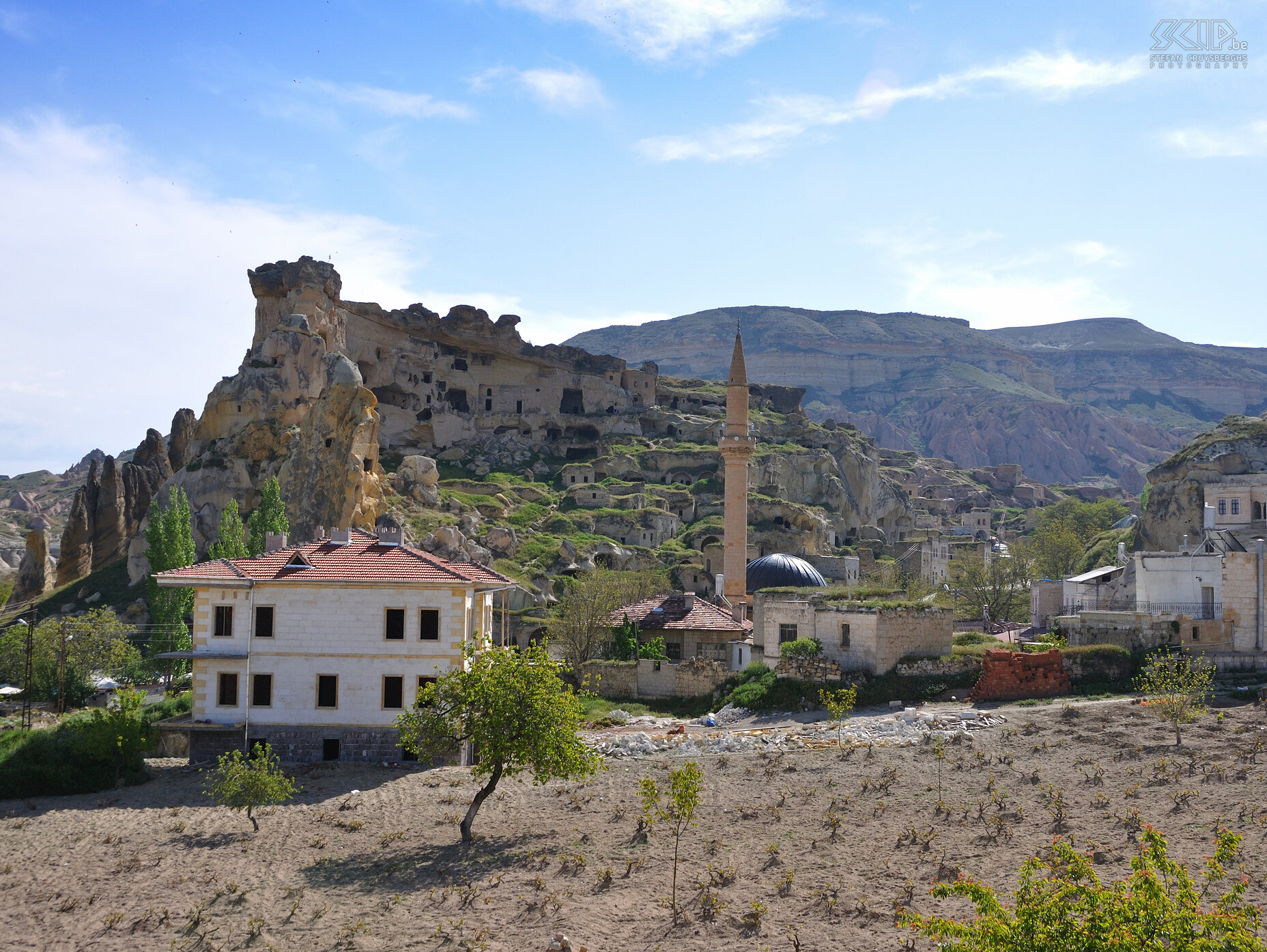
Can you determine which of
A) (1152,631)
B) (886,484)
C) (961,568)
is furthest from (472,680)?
(886,484)

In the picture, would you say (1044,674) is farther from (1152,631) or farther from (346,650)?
(346,650)

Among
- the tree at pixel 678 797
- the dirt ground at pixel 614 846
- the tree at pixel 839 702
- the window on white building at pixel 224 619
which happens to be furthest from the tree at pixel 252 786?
the tree at pixel 839 702

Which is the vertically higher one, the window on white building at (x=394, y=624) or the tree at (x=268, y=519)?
the tree at (x=268, y=519)

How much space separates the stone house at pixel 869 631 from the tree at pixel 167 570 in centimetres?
2599

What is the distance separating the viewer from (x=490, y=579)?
30906 mm

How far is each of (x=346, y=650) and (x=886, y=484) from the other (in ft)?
314

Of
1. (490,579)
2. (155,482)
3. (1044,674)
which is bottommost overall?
(1044,674)

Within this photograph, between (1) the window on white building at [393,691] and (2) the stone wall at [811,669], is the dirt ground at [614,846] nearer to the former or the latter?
(1) the window on white building at [393,691]

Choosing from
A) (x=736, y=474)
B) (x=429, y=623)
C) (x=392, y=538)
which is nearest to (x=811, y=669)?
(x=429, y=623)

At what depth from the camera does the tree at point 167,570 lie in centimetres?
4488

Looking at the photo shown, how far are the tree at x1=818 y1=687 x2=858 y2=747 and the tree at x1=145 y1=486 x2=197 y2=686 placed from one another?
87.6 feet

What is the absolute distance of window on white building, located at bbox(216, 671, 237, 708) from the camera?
28.6m

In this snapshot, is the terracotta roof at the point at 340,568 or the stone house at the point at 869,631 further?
the stone house at the point at 869,631

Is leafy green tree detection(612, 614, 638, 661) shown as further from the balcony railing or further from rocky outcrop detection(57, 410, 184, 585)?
rocky outcrop detection(57, 410, 184, 585)
